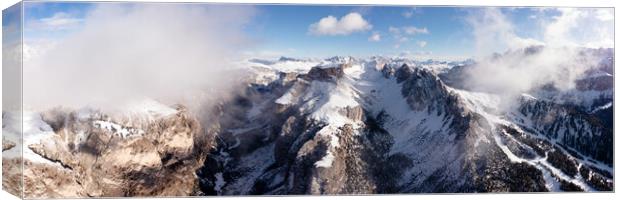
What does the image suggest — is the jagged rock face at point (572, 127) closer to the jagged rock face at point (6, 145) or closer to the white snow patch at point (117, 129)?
the white snow patch at point (117, 129)

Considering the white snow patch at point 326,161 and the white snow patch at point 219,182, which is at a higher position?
the white snow patch at point 326,161

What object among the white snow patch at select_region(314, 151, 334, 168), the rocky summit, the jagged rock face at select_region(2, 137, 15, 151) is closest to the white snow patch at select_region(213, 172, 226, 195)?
the rocky summit

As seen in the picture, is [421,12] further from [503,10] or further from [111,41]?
[111,41]

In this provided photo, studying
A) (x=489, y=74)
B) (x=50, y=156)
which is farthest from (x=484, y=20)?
(x=50, y=156)

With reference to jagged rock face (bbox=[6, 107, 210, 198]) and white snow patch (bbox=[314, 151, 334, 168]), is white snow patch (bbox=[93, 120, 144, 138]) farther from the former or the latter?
white snow patch (bbox=[314, 151, 334, 168])

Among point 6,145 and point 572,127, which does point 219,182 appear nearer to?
point 6,145

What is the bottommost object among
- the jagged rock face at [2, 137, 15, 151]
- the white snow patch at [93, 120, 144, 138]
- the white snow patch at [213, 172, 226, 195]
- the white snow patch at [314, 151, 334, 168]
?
the white snow patch at [213, 172, 226, 195]

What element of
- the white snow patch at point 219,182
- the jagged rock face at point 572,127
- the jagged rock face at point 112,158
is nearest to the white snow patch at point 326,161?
the white snow patch at point 219,182

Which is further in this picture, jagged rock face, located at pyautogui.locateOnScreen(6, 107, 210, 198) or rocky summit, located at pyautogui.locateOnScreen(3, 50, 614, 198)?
rocky summit, located at pyautogui.locateOnScreen(3, 50, 614, 198)

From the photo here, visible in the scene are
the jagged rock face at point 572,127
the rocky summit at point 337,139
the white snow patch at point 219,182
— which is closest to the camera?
the rocky summit at point 337,139
